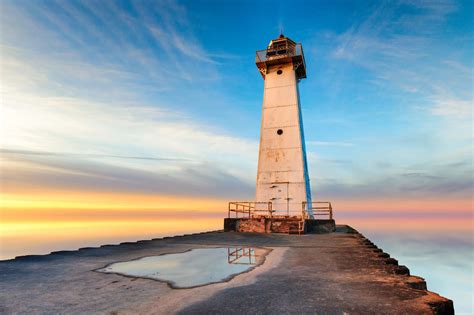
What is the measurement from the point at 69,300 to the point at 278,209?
15.6 m

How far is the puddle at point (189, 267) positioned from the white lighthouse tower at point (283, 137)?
1104 cm

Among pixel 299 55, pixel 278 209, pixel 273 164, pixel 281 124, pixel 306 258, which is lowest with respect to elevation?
pixel 306 258

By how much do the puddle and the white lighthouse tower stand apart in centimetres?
1104

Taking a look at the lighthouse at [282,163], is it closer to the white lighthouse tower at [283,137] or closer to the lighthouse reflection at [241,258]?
the white lighthouse tower at [283,137]

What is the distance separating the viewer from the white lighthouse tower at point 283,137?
18.5 metres

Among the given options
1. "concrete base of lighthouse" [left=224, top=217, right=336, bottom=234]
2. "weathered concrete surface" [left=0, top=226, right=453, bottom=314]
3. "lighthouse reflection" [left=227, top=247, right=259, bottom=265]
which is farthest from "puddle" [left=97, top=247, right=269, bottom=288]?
"concrete base of lighthouse" [left=224, top=217, right=336, bottom=234]

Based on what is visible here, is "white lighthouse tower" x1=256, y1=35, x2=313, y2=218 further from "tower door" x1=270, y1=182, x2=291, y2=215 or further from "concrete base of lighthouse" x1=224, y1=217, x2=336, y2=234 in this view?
"concrete base of lighthouse" x1=224, y1=217, x2=336, y2=234

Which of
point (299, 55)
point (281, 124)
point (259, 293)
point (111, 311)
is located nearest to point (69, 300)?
point (111, 311)

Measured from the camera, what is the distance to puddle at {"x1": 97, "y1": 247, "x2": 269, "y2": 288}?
16.1 feet

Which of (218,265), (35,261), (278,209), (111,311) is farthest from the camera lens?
(278,209)

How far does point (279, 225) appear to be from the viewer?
52.3 feet

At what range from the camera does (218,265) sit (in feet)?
20.2

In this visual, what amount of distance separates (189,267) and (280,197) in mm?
13216

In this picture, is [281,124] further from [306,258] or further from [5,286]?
[5,286]
